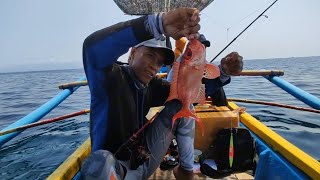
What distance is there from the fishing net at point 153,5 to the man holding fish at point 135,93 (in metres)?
13.4

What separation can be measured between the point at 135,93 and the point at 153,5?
52.7ft

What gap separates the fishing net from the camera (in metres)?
15.9

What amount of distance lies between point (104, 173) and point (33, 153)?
217 inches

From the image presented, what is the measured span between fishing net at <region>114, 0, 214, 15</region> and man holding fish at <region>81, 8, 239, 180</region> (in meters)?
13.4

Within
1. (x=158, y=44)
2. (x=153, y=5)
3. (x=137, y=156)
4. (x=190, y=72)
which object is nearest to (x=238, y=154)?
(x=137, y=156)

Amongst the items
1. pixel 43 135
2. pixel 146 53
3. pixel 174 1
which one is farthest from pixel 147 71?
pixel 174 1

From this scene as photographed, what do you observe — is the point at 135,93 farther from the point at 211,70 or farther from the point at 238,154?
the point at 238,154

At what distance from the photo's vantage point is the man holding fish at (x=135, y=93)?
77.9 inches

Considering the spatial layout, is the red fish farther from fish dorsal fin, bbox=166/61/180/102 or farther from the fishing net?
the fishing net

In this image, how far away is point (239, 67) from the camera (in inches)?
105

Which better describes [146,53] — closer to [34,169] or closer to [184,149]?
[184,149]

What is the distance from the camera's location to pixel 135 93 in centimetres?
289

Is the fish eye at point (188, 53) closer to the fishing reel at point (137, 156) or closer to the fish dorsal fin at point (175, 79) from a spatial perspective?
the fish dorsal fin at point (175, 79)

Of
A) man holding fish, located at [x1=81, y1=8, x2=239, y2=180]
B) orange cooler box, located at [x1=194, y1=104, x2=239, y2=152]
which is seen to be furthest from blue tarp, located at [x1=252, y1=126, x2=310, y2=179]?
man holding fish, located at [x1=81, y1=8, x2=239, y2=180]
